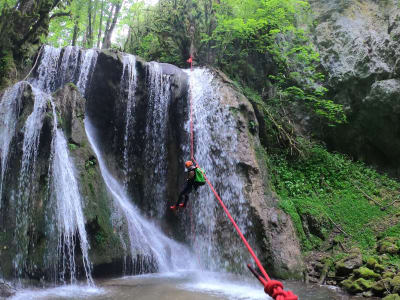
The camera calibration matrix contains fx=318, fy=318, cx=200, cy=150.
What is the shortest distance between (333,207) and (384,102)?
4.96 m

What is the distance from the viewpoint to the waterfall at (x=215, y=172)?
8.00m

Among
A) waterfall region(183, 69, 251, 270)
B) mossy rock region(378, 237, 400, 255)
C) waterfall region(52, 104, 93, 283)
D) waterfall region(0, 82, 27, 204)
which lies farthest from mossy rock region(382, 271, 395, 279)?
waterfall region(0, 82, 27, 204)

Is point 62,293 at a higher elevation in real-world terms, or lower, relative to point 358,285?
higher

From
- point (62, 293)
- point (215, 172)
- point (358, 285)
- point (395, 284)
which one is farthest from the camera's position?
point (215, 172)

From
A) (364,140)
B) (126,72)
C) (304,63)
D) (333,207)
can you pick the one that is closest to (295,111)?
(304,63)

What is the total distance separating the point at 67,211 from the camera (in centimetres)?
643

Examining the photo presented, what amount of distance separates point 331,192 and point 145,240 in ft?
20.1

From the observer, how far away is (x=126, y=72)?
10.2 meters

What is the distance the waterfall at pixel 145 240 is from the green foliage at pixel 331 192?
122 inches

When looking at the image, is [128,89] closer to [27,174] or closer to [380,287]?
[27,174]

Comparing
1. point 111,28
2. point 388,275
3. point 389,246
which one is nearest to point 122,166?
point 388,275

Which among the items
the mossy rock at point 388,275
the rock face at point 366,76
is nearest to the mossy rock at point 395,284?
the mossy rock at point 388,275

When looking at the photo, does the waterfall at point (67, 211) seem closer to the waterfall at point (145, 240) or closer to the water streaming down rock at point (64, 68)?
the waterfall at point (145, 240)

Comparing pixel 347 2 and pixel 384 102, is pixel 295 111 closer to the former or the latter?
pixel 384 102
